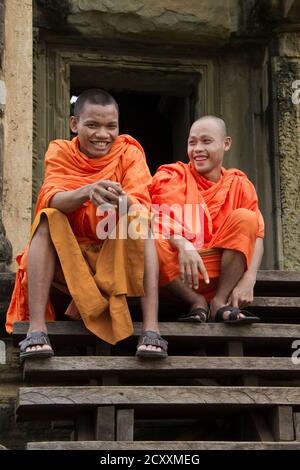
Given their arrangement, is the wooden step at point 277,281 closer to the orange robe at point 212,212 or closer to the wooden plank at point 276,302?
the wooden plank at point 276,302

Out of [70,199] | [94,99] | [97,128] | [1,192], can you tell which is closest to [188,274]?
[70,199]

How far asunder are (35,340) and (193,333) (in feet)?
2.58

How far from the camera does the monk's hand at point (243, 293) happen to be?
6422mm

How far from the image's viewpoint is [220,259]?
21.5ft

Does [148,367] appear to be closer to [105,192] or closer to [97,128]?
[105,192]

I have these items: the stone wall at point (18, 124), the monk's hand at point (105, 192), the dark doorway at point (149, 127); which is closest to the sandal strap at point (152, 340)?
the monk's hand at point (105, 192)

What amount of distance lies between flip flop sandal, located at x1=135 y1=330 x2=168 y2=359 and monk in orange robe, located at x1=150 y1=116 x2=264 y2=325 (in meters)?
0.31

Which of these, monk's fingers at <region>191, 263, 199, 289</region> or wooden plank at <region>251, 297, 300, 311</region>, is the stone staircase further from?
monk's fingers at <region>191, 263, 199, 289</region>

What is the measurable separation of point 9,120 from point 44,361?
2278 millimetres

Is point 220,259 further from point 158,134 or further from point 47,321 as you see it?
point 158,134

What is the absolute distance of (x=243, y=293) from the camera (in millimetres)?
6430

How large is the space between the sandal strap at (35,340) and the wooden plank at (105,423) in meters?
0.42

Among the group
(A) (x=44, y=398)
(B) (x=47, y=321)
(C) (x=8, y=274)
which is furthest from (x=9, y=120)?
(A) (x=44, y=398)
